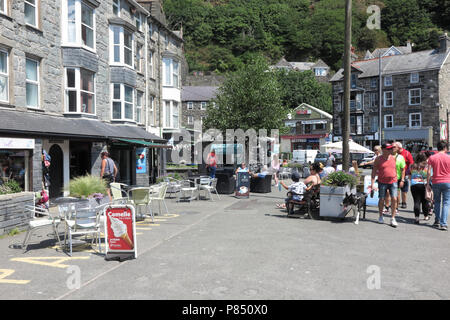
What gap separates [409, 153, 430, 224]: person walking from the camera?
10066mm

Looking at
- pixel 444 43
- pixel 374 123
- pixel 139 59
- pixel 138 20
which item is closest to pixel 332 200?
pixel 139 59

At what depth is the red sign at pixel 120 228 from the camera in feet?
22.0

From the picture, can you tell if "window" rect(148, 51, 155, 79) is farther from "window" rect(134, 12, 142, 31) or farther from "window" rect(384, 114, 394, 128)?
"window" rect(384, 114, 394, 128)

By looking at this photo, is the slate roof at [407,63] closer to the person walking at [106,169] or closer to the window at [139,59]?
the window at [139,59]

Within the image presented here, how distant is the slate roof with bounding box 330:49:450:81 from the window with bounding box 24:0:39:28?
43.6 m

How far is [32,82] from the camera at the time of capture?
14.9 metres

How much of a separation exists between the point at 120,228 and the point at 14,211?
151 inches

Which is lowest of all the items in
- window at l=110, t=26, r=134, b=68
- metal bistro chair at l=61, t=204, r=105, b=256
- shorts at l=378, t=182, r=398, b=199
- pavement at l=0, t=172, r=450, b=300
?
pavement at l=0, t=172, r=450, b=300

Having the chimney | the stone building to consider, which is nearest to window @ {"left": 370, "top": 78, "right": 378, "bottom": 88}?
the stone building

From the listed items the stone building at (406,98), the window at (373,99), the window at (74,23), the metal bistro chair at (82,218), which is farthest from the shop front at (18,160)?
the window at (373,99)

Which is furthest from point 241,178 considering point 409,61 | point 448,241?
point 409,61

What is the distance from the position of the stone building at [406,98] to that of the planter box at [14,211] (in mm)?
40513

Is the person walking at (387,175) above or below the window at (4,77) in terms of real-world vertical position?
below
